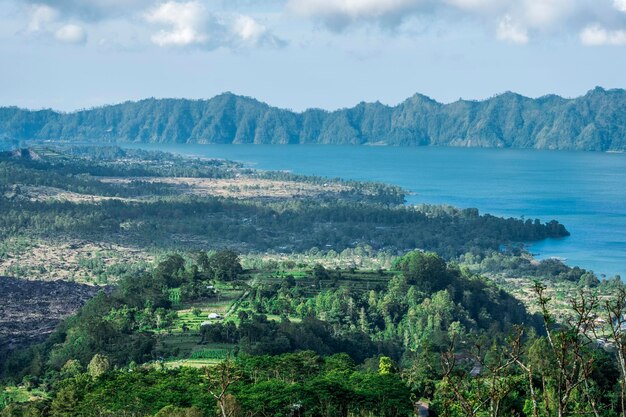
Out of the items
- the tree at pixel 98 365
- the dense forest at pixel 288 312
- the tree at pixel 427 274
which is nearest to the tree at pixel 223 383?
the dense forest at pixel 288 312

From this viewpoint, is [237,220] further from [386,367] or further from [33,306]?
[386,367]

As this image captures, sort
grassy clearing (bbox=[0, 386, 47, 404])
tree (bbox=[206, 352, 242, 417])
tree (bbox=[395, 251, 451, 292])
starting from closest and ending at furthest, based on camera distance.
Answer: tree (bbox=[206, 352, 242, 417]), grassy clearing (bbox=[0, 386, 47, 404]), tree (bbox=[395, 251, 451, 292])

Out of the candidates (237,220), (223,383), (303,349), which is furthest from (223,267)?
(223,383)

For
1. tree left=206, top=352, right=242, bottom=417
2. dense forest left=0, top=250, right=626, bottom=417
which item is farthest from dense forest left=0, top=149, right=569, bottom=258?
tree left=206, top=352, right=242, bottom=417

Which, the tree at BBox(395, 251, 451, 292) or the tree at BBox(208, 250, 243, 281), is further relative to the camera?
the tree at BBox(208, 250, 243, 281)

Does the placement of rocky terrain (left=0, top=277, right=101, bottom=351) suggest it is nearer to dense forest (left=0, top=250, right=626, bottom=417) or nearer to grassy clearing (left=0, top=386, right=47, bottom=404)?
dense forest (left=0, top=250, right=626, bottom=417)

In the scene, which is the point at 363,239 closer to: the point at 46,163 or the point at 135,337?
the point at 135,337

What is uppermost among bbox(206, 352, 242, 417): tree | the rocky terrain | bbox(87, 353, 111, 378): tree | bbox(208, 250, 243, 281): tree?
bbox(206, 352, 242, 417): tree

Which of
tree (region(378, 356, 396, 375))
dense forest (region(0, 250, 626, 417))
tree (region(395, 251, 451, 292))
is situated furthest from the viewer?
tree (region(395, 251, 451, 292))

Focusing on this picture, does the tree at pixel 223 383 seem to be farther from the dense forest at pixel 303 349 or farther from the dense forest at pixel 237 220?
the dense forest at pixel 237 220
